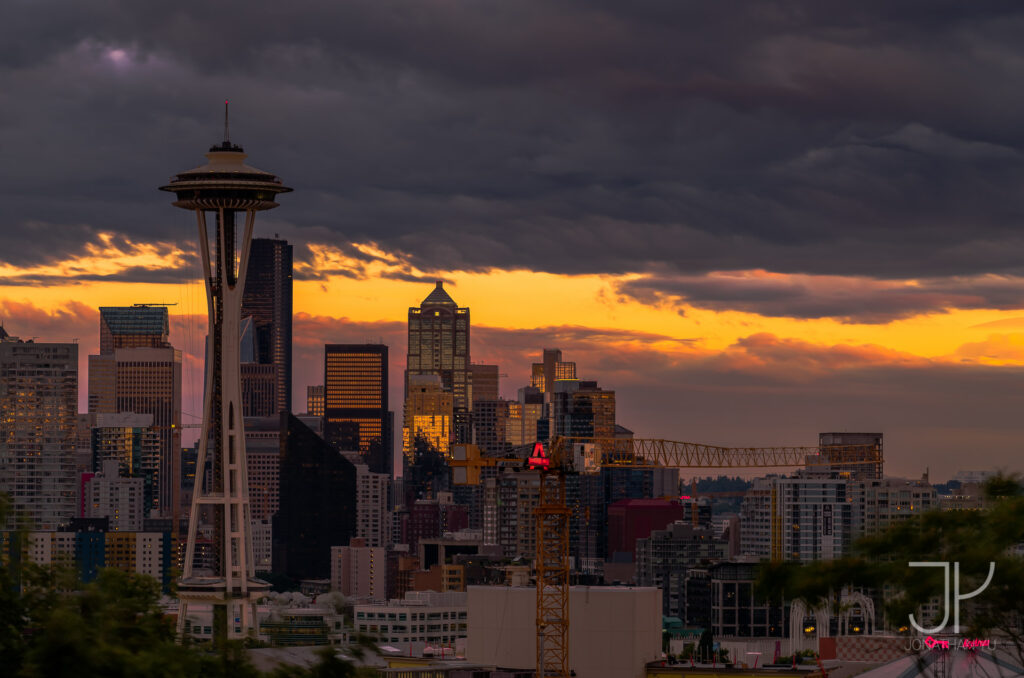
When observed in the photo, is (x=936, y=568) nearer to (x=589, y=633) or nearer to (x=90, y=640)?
(x=90, y=640)

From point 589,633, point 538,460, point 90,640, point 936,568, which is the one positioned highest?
point 538,460

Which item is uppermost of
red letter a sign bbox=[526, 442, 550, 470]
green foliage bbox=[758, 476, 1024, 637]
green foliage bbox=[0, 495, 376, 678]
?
red letter a sign bbox=[526, 442, 550, 470]

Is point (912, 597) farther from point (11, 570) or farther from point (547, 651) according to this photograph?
point (547, 651)

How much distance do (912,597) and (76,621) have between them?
47.2 feet

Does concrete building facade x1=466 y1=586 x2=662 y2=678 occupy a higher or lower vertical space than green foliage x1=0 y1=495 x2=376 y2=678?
lower

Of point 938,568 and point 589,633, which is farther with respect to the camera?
point 589,633

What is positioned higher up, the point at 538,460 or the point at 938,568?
the point at 538,460

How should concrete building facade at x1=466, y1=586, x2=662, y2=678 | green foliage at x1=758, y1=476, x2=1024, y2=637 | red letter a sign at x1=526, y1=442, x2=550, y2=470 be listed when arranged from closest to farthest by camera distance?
green foliage at x1=758, y1=476, x2=1024, y2=637 → red letter a sign at x1=526, y1=442, x2=550, y2=470 → concrete building facade at x1=466, y1=586, x2=662, y2=678

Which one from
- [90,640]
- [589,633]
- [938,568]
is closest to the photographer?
[90,640]

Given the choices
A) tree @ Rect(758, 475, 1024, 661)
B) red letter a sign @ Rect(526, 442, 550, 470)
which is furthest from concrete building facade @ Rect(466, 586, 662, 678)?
tree @ Rect(758, 475, 1024, 661)

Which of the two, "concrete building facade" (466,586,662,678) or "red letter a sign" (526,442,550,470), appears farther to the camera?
"concrete building facade" (466,586,662,678)

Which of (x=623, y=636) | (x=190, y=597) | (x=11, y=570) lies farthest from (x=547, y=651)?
(x=11, y=570)

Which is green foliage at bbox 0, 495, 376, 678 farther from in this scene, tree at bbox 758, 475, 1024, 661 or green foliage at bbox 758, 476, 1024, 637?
tree at bbox 758, 475, 1024, 661

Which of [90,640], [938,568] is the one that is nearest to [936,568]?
[938,568]
